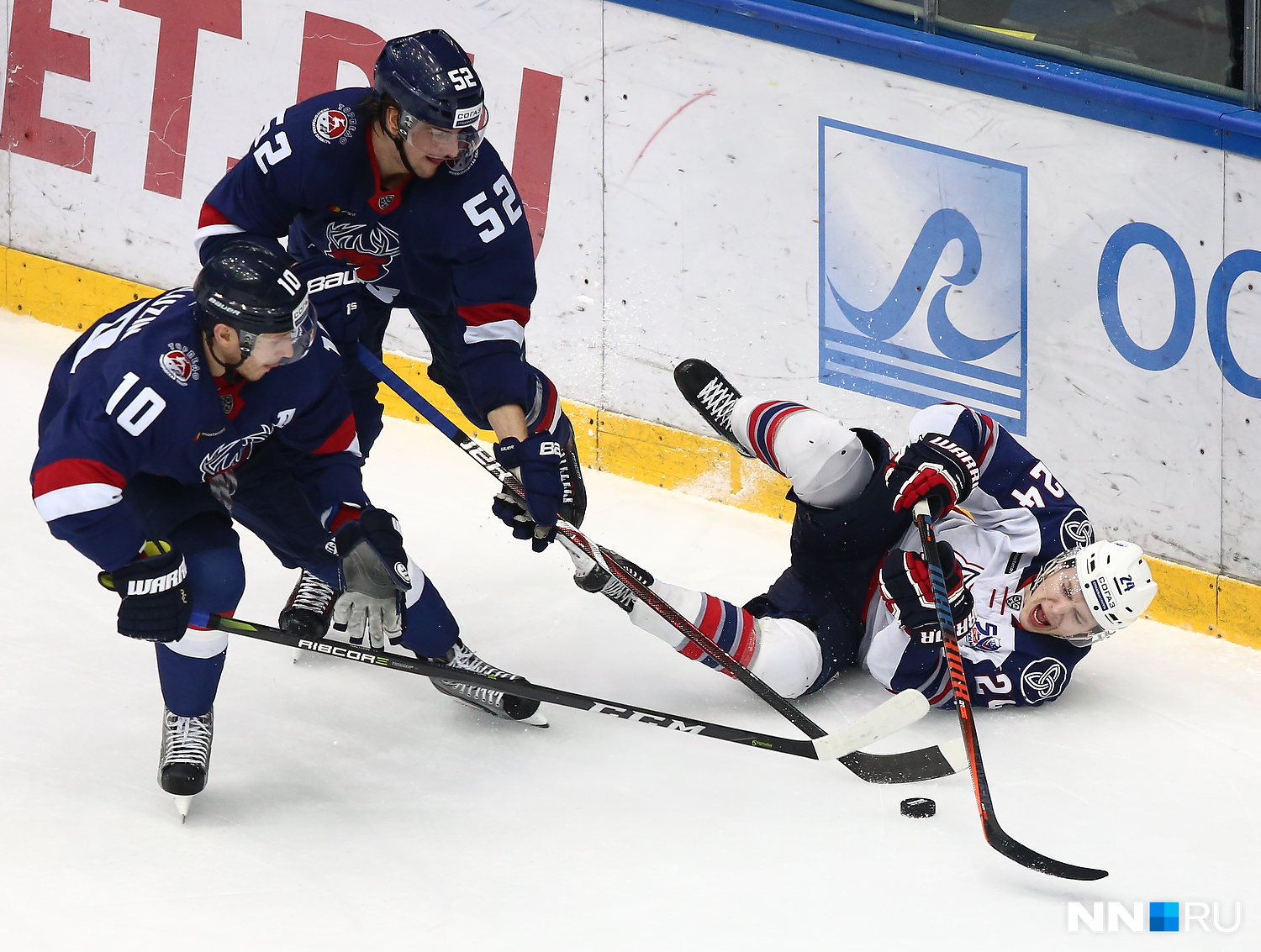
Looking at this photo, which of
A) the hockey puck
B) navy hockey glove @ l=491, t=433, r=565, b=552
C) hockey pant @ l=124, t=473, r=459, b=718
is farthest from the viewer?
navy hockey glove @ l=491, t=433, r=565, b=552

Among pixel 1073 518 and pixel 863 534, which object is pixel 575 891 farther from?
pixel 1073 518

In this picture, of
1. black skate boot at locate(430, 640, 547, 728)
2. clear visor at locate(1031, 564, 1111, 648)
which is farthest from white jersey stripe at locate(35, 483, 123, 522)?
clear visor at locate(1031, 564, 1111, 648)

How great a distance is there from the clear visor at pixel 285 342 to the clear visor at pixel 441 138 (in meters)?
0.50

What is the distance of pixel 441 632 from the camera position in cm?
318

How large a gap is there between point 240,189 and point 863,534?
1478mm

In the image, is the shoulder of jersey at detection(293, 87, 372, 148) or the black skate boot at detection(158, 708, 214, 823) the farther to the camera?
the shoulder of jersey at detection(293, 87, 372, 148)

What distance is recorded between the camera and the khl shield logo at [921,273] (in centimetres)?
381

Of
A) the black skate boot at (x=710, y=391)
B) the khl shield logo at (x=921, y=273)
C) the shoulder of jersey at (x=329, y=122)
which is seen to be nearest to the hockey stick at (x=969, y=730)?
the black skate boot at (x=710, y=391)

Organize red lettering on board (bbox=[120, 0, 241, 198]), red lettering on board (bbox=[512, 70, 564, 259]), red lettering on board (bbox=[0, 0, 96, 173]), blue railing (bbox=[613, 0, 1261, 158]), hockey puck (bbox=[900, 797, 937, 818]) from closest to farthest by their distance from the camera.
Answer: hockey puck (bbox=[900, 797, 937, 818]), blue railing (bbox=[613, 0, 1261, 158]), red lettering on board (bbox=[512, 70, 564, 259]), red lettering on board (bbox=[120, 0, 241, 198]), red lettering on board (bbox=[0, 0, 96, 173])

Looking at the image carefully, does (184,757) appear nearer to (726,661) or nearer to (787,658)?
(726,661)

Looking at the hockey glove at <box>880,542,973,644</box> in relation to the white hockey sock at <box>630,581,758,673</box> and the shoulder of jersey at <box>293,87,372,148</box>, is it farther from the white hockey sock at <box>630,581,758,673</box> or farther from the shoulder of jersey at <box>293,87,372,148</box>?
the shoulder of jersey at <box>293,87,372,148</box>

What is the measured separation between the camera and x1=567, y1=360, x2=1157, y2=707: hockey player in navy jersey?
3219 millimetres

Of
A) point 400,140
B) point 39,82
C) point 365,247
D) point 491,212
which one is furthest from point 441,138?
point 39,82

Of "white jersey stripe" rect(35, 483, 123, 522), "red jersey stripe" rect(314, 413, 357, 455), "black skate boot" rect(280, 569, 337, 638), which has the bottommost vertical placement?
"black skate boot" rect(280, 569, 337, 638)
